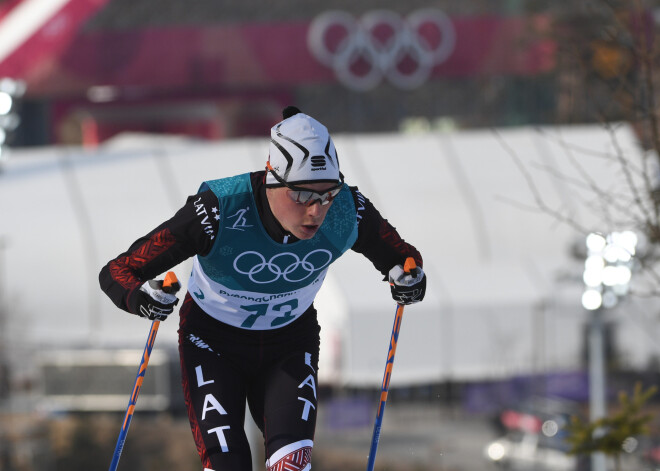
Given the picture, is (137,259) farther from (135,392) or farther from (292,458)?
(292,458)

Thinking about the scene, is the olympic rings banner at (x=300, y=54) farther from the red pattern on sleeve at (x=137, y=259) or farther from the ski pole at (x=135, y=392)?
the red pattern on sleeve at (x=137, y=259)

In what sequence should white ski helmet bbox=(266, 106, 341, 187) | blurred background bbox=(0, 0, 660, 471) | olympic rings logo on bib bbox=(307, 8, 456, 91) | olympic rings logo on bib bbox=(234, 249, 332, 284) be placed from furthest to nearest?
olympic rings logo on bib bbox=(307, 8, 456, 91)
blurred background bbox=(0, 0, 660, 471)
olympic rings logo on bib bbox=(234, 249, 332, 284)
white ski helmet bbox=(266, 106, 341, 187)

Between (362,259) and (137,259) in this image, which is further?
(362,259)

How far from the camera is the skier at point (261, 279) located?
452cm

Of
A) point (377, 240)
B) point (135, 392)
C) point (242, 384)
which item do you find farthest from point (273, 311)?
point (135, 392)

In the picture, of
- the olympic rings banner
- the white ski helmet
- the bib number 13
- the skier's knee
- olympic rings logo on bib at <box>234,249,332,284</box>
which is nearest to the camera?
the white ski helmet

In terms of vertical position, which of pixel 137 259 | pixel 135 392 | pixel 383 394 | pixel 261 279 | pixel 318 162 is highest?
pixel 318 162

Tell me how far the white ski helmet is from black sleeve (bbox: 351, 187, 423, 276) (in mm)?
354

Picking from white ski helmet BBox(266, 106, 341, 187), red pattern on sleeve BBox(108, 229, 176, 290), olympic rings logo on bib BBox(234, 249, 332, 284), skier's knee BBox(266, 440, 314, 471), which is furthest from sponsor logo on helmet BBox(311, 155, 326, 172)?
skier's knee BBox(266, 440, 314, 471)

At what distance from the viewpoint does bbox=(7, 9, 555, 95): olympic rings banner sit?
36.3m

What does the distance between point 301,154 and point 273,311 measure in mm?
769

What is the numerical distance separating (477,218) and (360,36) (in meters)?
10.1

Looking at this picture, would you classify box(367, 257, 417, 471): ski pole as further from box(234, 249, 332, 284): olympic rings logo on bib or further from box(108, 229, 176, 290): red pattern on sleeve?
box(108, 229, 176, 290): red pattern on sleeve

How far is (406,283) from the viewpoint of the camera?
16.5 feet
